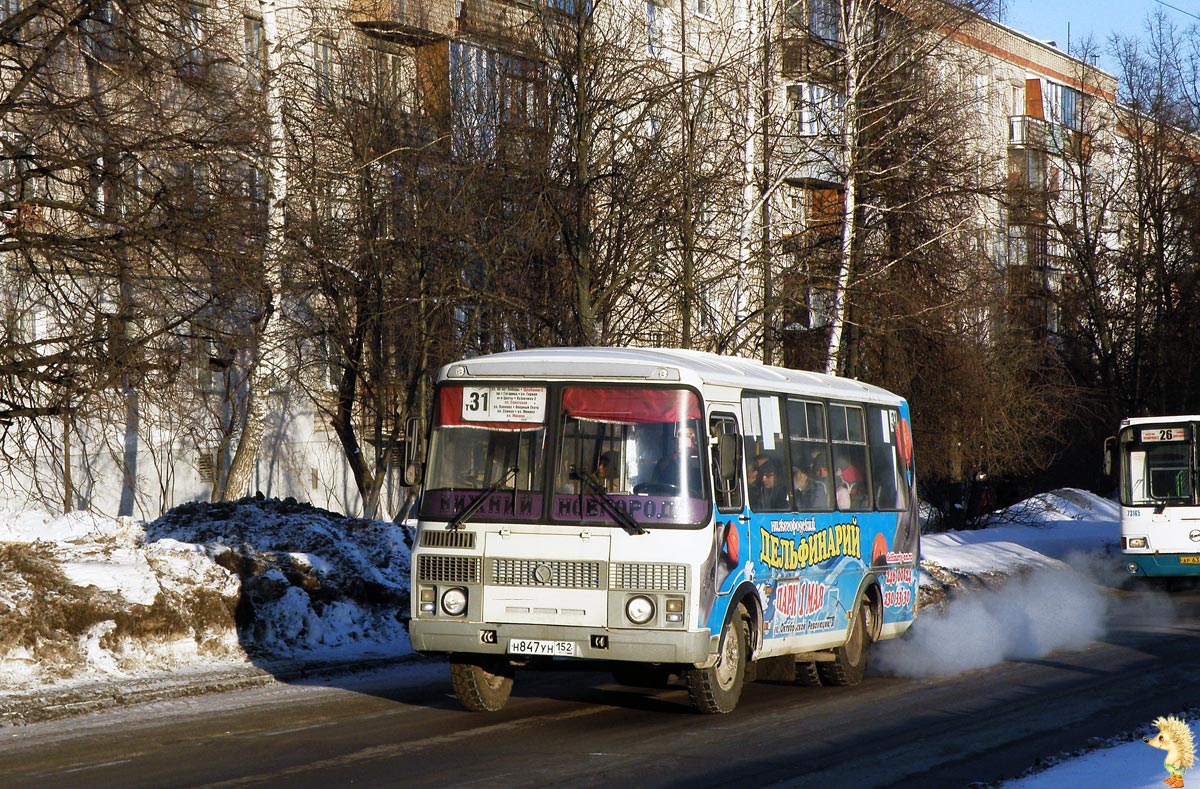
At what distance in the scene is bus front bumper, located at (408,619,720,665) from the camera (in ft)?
34.6

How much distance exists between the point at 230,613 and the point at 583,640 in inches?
227

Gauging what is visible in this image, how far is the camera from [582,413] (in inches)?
435

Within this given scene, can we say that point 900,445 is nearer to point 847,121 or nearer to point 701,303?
point 701,303

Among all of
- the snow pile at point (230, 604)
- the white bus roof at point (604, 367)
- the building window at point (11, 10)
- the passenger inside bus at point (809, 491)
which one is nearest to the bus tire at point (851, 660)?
the snow pile at point (230, 604)

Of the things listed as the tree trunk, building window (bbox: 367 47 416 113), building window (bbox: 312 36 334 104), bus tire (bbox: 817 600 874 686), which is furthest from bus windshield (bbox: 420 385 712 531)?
building window (bbox: 367 47 416 113)

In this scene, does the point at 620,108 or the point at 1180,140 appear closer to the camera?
the point at 620,108

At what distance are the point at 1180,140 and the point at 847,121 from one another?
2407 centimetres

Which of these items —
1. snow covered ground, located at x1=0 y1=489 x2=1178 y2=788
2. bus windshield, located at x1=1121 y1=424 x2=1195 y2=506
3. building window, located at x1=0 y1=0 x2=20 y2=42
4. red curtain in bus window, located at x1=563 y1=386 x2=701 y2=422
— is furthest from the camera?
bus windshield, located at x1=1121 y1=424 x2=1195 y2=506

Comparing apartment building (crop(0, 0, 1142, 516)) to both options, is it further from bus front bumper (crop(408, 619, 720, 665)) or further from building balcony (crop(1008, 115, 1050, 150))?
building balcony (crop(1008, 115, 1050, 150))

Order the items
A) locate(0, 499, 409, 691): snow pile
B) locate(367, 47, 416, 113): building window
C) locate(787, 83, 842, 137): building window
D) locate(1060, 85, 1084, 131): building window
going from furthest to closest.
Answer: locate(1060, 85, 1084, 131): building window
locate(367, 47, 416, 113): building window
locate(787, 83, 842, 137): building window
locate(0, 499, 409, 691): snow pile

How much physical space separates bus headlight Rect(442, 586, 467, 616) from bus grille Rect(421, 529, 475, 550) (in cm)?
34

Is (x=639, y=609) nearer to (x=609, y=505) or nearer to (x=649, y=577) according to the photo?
(x=649, y=577)

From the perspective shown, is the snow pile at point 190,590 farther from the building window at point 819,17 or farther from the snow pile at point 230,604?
the building window at point 819,17

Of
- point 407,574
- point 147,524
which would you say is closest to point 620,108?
point 407,574
